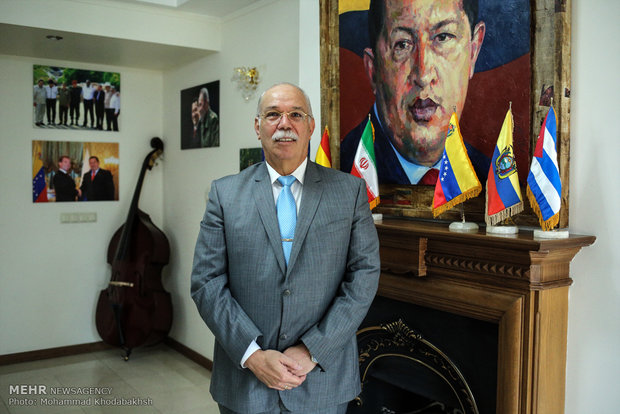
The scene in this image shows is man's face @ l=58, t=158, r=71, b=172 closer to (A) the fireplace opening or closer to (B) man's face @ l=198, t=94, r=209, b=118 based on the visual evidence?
(B) man's face @ l=198, t=94, r=209, b=118

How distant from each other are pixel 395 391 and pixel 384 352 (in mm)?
221

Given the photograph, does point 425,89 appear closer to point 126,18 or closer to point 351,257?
point 351,257

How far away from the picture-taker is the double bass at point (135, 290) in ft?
15.0

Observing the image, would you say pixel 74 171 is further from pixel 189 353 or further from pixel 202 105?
pixel 189 353

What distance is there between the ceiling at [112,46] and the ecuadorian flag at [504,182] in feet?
7.63

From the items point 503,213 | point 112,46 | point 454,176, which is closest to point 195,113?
point 112,46

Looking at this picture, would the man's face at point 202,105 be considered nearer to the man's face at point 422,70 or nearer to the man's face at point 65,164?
the man's face at point 65,164

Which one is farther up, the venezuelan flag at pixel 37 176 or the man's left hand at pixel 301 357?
the venezuelan flag at pixel 37 176

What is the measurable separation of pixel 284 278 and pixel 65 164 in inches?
142

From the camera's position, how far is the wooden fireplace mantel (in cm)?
196

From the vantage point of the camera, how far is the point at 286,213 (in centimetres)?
183

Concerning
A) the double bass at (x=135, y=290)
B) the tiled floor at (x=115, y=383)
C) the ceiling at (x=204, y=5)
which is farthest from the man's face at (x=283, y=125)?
the double bass at (x=135, y=290)

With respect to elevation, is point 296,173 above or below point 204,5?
below

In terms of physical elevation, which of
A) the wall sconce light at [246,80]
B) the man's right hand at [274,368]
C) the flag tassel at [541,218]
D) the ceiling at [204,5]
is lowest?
the man's right hand at [274,368]
